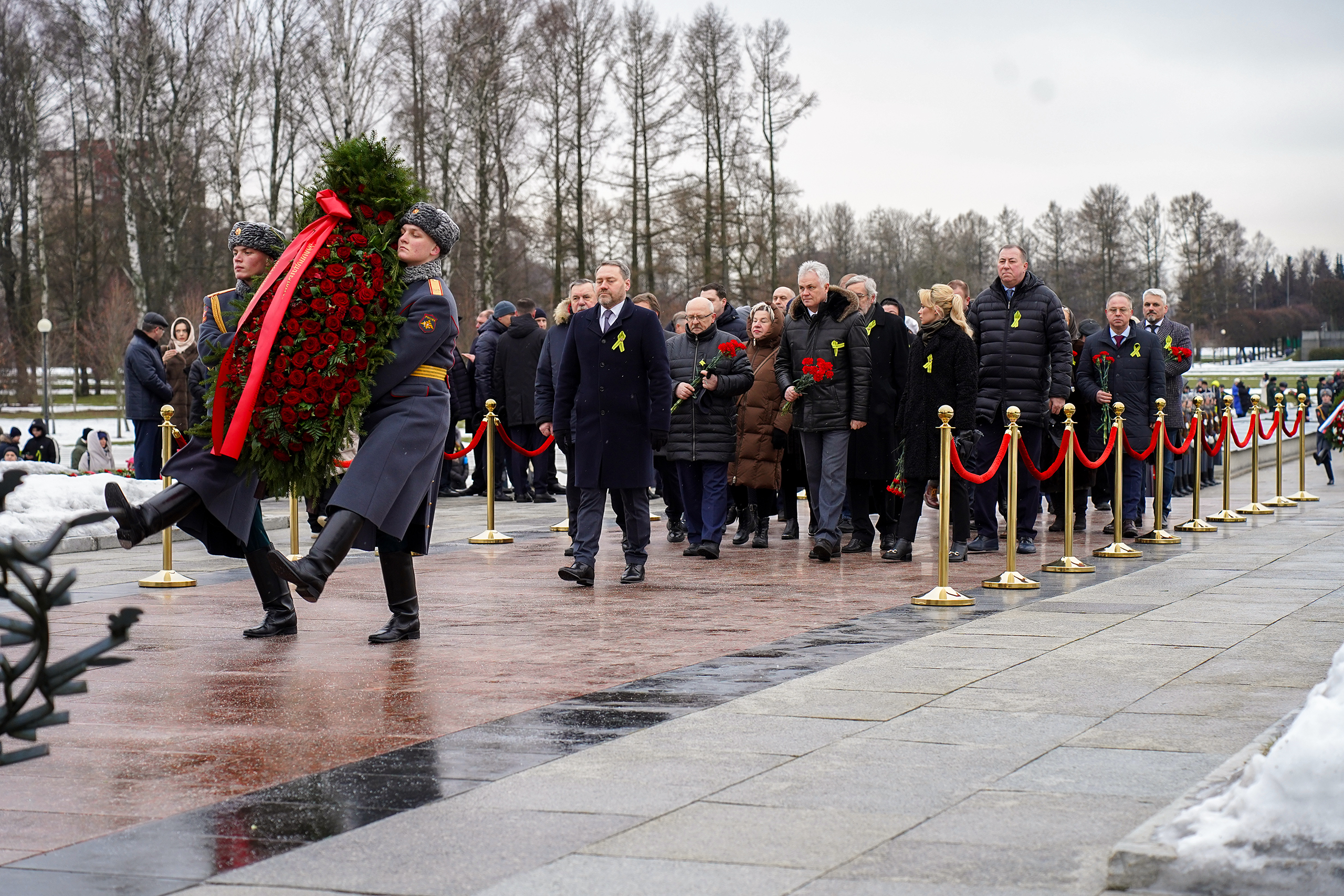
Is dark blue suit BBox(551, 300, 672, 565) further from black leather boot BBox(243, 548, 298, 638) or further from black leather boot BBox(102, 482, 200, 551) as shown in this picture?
black leather boot BBox(102, 482, 200, 551)

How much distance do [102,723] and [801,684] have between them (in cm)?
264

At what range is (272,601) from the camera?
7.53 m

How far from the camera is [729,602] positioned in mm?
8742

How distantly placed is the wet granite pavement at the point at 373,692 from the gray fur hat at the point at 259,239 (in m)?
1.94

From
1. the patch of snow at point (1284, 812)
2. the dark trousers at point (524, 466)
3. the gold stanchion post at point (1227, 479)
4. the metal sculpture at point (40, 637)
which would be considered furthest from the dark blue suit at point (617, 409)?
the dark trousers at point (524, 466)

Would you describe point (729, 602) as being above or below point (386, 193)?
below

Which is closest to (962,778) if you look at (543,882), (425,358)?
(543,882)

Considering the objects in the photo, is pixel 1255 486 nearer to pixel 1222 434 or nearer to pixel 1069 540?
pixel 1222 434

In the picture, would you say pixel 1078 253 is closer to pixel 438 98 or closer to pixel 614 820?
pixel 438 98

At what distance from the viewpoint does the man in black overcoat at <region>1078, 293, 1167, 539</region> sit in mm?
12375

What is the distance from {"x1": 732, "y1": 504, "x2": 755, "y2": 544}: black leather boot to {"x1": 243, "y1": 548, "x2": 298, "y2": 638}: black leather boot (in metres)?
5.18

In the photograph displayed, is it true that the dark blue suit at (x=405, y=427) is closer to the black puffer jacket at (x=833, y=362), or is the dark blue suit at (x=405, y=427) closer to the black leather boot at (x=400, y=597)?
the black leather boot at (x=400, y=597)

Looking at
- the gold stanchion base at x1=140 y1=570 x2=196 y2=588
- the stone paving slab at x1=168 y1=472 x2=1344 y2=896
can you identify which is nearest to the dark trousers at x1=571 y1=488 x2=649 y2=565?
the gold stanchion base at x1=140 y1=570 x2=196 y2=588

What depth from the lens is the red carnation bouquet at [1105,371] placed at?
12516 millimetres
